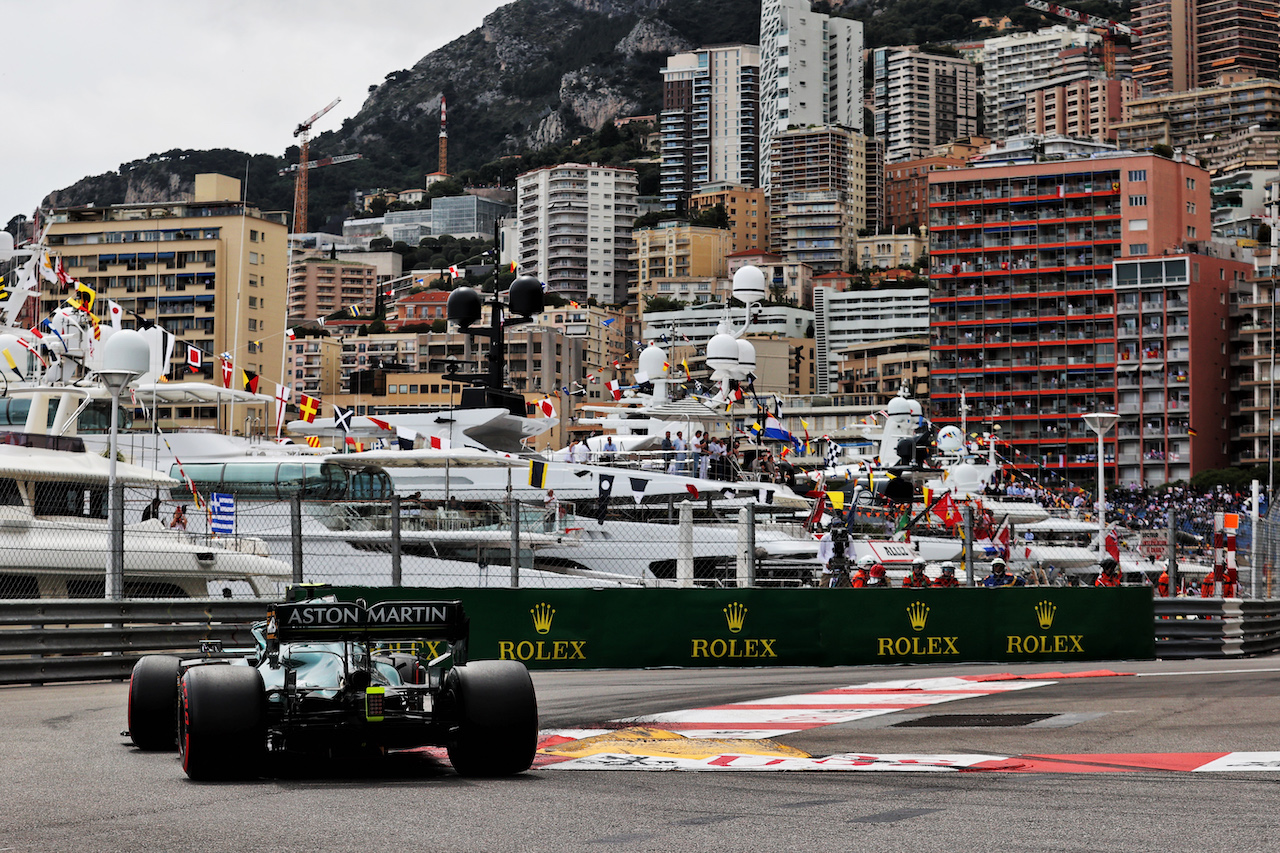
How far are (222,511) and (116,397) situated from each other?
203 cm

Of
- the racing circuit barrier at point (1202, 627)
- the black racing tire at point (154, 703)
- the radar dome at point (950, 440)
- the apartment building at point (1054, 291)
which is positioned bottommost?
the racing circuit barrier at point (1202, 627)

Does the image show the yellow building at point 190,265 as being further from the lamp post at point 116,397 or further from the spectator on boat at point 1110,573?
the lamp post at point 116,397

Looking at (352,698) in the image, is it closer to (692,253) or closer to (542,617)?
(542,617)

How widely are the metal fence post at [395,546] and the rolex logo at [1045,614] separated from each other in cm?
860

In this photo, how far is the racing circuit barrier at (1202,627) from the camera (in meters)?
20.8

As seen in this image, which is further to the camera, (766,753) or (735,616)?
(735,616)

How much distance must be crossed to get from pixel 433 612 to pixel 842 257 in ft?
631

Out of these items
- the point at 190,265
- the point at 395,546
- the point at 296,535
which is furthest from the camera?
the point at 190,265

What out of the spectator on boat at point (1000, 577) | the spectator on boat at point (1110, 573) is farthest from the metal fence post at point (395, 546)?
the spectator on boat at point (1110, 573)

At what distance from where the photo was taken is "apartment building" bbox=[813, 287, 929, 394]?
168 metres

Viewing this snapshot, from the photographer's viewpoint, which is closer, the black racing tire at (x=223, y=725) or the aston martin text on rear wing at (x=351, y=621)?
the black racing tire at (x=223, y=725)

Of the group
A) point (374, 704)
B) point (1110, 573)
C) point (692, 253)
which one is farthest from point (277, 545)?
point (692, 253)

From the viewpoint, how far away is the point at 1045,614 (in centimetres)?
2003

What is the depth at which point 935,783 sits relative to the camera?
9000 millimetres
